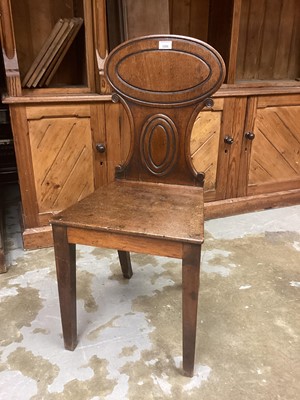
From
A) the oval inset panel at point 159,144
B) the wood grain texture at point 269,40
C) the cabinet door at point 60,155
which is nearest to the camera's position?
the oval inset panel at point 159,144

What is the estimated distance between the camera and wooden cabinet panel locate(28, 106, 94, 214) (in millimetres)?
1780

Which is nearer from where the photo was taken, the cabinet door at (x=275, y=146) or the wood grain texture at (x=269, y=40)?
the cabinet door at (x=275, y=146)

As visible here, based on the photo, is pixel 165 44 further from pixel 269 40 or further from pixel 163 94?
pixel 269 40

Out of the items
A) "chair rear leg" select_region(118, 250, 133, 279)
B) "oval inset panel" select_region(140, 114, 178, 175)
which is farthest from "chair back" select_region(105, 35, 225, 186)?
"chair rear leg" select_region(118, 250, 133, 279)

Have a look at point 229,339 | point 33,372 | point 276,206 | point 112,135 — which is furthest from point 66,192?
point 276,206

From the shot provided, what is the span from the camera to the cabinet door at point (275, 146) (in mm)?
2234

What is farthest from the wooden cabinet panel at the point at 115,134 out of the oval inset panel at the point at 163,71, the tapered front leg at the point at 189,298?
the tapered front leg at the point at 189,298

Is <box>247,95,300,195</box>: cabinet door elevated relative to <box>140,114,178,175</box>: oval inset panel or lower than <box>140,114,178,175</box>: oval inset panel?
lower

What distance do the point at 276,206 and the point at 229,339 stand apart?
139cm

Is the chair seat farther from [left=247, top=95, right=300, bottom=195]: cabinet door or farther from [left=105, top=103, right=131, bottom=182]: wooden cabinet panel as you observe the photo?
[left=247, top=95, right=300, bottom=195]: cabinet door

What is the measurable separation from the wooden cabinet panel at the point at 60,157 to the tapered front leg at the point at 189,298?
3.51 ft

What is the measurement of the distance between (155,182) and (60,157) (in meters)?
0.68

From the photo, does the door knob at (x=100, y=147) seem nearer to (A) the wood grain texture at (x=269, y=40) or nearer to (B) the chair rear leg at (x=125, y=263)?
(B) the chair rear leg at (x=125, y=263)

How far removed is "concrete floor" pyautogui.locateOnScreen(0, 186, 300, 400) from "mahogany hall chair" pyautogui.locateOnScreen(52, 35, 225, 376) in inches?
3.9
